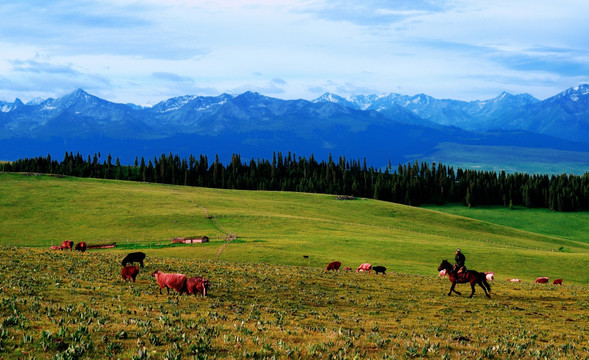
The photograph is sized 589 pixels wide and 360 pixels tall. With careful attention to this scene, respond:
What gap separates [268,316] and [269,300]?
5.48 meters

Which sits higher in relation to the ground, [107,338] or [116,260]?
[107,338]

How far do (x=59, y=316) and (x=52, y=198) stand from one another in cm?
9679

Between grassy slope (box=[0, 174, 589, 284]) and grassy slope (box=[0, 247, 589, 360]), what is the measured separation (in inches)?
762

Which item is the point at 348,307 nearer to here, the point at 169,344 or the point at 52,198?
the point at 169,344

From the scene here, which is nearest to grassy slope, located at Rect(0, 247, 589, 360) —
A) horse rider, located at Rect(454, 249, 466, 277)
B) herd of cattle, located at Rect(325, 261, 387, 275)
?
horse rider, located at Rect(454, 249, 466, 277)

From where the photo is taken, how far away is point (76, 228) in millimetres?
82062

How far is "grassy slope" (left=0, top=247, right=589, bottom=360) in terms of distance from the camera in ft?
50.3

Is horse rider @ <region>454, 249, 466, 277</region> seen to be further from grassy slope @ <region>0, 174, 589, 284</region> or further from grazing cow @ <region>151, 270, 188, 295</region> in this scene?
grassy slope @ <region>0, 174, 589, 284</region>

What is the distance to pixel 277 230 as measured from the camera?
3413 inches

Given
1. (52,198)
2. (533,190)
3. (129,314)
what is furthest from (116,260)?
(533,190)

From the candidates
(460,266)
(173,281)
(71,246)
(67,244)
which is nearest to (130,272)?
(173,281)

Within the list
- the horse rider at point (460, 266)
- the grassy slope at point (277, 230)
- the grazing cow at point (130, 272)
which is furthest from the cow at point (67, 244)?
the horse rider at point (460, 266)

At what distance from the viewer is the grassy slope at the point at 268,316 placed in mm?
15328

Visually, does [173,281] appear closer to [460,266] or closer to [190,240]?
[460,266]
